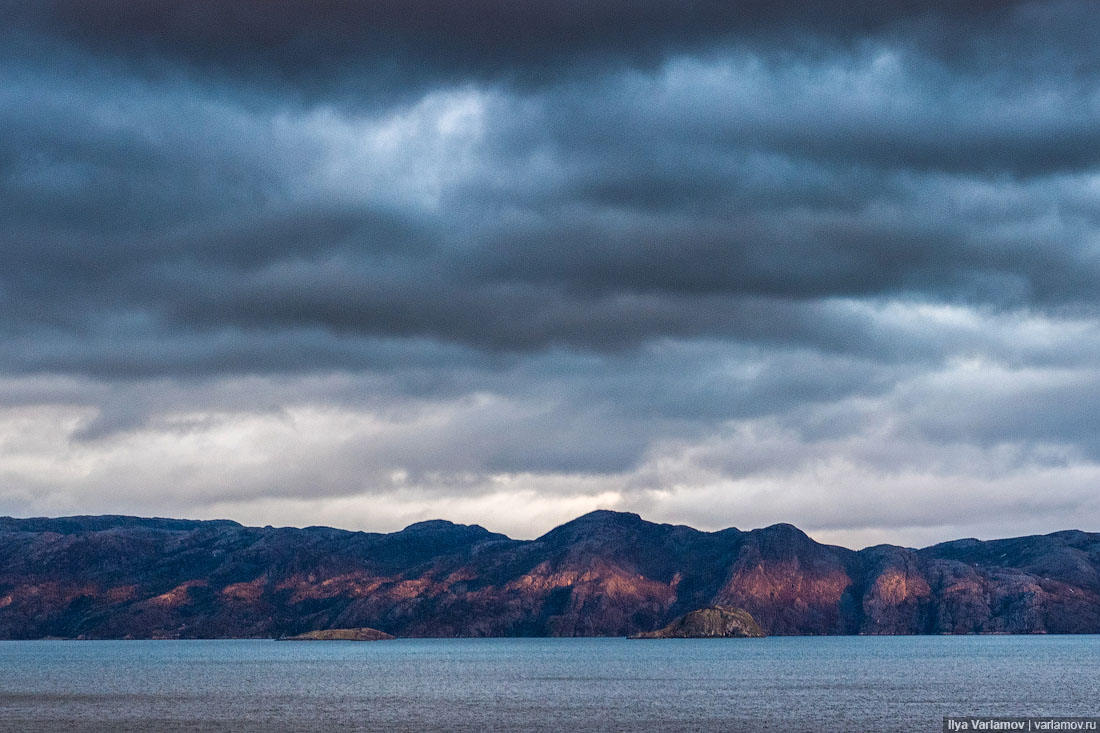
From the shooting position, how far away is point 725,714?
17412cm

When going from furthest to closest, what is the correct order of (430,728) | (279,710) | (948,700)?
1. (948,700)
2. (279,710)
3. (430,728)

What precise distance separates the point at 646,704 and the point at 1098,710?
6466cm

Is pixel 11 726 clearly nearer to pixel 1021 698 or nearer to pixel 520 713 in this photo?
pixel 520 713

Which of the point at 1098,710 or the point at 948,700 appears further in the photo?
the point at 948,700

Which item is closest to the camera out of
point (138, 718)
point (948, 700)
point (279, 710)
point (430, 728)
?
point (430, 728)

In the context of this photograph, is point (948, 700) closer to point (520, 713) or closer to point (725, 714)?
point (725, 714)

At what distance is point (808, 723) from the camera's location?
16062 cm

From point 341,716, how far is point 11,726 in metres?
42.2

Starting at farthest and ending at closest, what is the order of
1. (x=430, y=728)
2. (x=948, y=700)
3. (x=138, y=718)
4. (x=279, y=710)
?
(x=948, y=700) < (x=279, y=710) < (x=138, y=718) < (x=430, y=728)

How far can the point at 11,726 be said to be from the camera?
15888 centimetres

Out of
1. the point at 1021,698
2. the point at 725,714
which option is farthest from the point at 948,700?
the point at 725,714

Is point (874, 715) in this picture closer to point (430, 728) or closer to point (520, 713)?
point (520, 713)

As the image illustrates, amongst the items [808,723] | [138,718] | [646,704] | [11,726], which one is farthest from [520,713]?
[11,726]

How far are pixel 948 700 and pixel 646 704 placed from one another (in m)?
47.4
